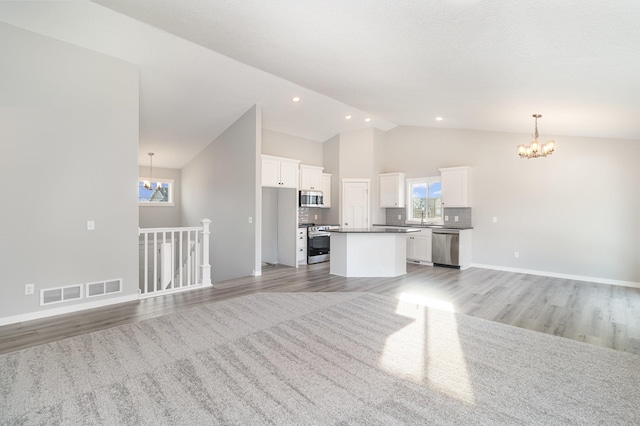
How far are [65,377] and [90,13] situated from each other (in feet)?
12.7

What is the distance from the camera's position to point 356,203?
8.26 m

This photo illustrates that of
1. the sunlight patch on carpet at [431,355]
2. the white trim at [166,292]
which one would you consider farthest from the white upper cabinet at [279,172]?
the sunlight patch on carpet at [431,355]

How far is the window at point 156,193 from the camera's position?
27.4 ft

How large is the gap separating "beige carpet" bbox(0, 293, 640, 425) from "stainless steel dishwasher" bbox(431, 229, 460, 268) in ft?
11.4

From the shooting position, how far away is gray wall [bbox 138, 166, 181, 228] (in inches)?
331

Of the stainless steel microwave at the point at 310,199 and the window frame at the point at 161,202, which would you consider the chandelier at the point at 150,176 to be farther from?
the stainless steel microwave at the point at 310,199

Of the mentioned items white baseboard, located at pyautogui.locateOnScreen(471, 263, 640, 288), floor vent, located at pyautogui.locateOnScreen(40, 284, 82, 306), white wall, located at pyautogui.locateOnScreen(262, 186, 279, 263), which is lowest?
white baseboard, located at pyautogui.locateOnScreen(471, 263, 640, 288)

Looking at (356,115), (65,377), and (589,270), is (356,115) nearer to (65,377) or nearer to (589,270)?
(589,270)

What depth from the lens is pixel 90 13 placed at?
3564mm

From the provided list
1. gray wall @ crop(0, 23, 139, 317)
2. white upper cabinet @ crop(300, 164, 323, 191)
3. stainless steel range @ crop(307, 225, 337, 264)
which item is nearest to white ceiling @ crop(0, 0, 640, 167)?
gray wall @ crop(0, 23, 139, 317)

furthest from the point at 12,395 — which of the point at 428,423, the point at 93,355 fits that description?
the point at 428,423

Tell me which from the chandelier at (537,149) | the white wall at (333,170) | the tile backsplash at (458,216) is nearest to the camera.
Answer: the chandelier at (537,149)

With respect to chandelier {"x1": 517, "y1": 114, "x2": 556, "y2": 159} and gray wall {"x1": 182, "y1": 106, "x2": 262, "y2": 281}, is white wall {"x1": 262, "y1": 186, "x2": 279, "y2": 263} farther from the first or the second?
chandelier {"x1": 517, "y1": 114, "x2": 556, "y2": 159}

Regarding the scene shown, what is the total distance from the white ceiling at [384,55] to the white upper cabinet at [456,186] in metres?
1.13
